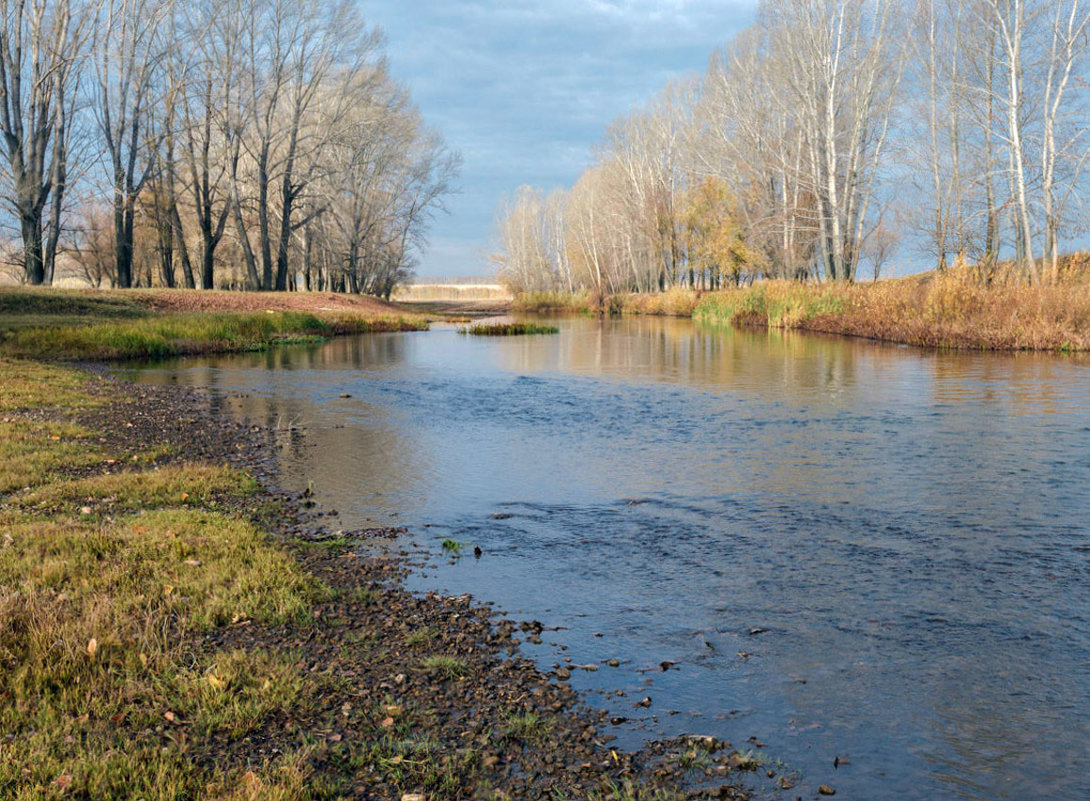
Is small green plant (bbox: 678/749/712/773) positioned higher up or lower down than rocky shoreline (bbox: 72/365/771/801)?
lower down

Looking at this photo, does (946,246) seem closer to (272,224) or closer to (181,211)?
(272,224)

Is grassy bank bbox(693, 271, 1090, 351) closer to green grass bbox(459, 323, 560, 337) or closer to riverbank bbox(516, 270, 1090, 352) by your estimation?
riverbank bbox(516, 270, 1090, 352)

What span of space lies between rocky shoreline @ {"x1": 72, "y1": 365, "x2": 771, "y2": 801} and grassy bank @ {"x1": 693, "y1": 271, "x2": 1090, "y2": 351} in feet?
75.9

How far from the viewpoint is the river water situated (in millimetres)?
4285

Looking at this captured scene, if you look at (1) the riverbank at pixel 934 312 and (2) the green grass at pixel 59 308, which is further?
(2) the green grass at pixel 59 308

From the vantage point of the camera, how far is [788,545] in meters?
7.21

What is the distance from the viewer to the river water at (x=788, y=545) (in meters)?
4.29

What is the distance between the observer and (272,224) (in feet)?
174

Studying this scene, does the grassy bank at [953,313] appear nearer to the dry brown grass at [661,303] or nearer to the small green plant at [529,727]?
the dry brown grass at [661,303]

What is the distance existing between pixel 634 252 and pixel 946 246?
3321 cm

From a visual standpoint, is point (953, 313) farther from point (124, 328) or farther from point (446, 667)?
point (446, 667)

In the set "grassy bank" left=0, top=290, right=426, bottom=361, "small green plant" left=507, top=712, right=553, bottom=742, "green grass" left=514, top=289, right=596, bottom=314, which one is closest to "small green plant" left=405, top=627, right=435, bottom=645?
"small green plant" left=507, top=712, right=553, bottom=742

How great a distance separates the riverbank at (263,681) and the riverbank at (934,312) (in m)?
22.6

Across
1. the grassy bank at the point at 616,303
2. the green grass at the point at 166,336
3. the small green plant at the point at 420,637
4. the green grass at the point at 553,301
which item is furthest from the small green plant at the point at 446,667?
the green grass at the point at 553,301
